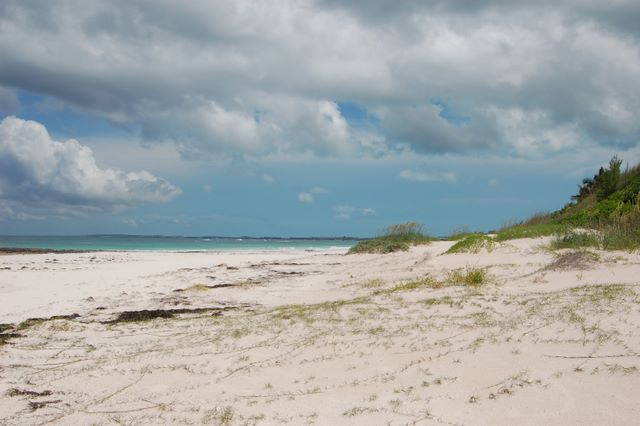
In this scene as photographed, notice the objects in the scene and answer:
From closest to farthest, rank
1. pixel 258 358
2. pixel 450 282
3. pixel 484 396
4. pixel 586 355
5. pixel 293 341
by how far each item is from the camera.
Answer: pixel 484 396, pixel 586 355, pixel 258 358, pixel 293 341, pixel 450 282

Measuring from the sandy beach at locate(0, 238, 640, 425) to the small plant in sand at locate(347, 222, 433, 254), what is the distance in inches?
570

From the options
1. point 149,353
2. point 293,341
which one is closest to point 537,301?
point 293,341

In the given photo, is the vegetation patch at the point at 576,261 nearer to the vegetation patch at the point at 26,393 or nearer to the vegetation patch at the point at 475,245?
the vegetation patch at the point at 475,245

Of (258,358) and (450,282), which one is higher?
(450,282)

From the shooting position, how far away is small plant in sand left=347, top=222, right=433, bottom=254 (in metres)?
24.9

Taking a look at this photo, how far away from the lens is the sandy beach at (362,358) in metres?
4.41

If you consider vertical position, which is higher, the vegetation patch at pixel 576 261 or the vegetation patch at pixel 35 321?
the vegetation patch at pixel 576 261

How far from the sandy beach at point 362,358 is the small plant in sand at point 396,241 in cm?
1447

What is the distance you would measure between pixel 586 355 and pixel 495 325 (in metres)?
1.37

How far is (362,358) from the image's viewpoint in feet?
19.1

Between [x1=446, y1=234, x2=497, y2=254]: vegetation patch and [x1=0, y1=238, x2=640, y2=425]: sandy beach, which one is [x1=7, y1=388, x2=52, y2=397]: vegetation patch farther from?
[x1=446, y1=234, x2=497, y2=254]: vegetation patch

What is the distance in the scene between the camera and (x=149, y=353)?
674 cm

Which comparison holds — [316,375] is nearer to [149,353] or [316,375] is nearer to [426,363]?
[426,363]

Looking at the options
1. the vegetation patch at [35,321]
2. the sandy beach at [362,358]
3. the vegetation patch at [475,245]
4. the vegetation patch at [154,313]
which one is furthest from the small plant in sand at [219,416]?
the vegetation patch at [475,245]
